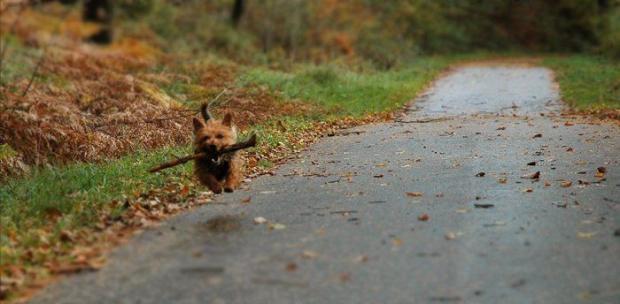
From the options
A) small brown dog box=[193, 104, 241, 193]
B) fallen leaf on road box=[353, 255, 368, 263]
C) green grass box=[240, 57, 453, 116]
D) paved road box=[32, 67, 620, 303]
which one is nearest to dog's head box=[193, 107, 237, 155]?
small brown dog box=[193, 104, 241, 193]

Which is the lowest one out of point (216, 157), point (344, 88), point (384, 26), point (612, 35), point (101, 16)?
point (344, 88)

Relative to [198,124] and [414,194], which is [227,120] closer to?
[198,124]

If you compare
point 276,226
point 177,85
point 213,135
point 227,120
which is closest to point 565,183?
point 276,226

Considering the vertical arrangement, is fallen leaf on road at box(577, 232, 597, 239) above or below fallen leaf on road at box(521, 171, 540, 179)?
above

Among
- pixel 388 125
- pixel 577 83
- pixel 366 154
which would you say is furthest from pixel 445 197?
pixel 577 83

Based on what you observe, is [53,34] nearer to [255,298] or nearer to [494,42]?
[494,42]

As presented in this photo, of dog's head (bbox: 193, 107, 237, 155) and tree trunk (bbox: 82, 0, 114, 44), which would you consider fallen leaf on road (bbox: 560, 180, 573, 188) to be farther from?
tree trunk (bbox: 82, 0, 114, 44)

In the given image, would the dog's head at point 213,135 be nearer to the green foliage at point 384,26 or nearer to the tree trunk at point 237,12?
the green foliage at point 384,26

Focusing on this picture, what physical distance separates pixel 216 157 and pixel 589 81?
61.6 ft

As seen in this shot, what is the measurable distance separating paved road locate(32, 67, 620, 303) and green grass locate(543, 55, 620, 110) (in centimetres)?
752

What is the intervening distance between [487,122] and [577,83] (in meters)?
8.93

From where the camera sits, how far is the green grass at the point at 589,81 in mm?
19438

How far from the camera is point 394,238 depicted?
707 cm

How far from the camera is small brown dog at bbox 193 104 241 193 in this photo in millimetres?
8688
